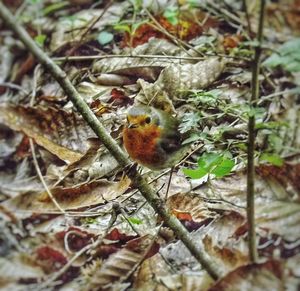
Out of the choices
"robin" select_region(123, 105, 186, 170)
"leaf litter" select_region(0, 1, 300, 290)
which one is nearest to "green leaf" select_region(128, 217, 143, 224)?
"leaf litter" select_region(0, 1, 300, 290)

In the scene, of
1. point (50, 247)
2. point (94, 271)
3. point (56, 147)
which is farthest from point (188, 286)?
point (56, 147)

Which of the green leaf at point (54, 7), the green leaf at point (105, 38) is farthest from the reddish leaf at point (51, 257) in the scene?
the green leaf at point (54, 7)

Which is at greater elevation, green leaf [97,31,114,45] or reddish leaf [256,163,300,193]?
green leaf [97,31,114,45]

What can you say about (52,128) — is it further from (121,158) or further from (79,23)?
(79,23)

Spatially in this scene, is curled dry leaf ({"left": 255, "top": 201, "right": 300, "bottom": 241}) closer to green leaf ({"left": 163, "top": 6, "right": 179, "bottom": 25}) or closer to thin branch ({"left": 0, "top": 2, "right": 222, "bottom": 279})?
thin branch ({"left": 0, "top": 2, "right": 222, "bottom": 279})

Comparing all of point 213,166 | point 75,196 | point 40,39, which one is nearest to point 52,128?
point 75,196

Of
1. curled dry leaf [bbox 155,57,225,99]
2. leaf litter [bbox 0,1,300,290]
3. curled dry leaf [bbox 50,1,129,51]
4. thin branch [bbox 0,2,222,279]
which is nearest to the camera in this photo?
thin branch [bbox 0,2,222,279]

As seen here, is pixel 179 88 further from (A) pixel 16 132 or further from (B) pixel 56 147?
(A) pixel 16 132
